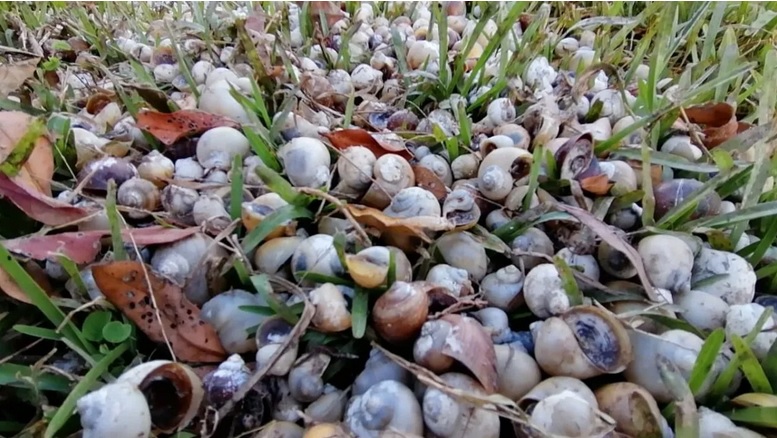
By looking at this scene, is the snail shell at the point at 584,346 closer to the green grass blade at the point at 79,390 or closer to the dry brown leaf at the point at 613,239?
the dry brown leaf at the point at 613,239

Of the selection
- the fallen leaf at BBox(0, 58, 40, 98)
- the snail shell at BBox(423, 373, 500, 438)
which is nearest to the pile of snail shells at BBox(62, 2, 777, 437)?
the snail shell at BBox(423, 373, 500, 438)

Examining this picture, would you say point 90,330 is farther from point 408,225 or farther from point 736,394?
point 736,394

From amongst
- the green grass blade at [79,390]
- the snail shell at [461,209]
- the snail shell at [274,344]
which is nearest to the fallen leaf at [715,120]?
the snail shell at [461,209]

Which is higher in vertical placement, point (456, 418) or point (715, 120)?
point (715, 120)

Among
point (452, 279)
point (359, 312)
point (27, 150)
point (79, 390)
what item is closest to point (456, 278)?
point (452, 279)

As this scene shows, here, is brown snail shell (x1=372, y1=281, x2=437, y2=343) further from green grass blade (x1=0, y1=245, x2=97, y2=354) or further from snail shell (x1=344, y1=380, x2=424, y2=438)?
green grass blade (x1=0, y1=245, x2=97, y2=354)

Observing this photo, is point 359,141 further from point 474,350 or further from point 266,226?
point 474,350
